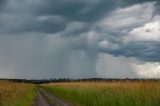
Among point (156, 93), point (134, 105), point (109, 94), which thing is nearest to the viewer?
point (156, 93)

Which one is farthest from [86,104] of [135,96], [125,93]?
[135,96]

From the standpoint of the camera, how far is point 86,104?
105 feet

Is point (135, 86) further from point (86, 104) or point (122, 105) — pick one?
point (86, 104)

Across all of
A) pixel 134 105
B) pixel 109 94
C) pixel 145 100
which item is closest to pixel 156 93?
pixel 145 100

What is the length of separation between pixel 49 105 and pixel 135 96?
42.8 ft

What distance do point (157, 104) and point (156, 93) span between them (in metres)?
1.37

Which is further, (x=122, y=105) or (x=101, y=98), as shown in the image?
(x=101, y=98)

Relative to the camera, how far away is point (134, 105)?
20.0 metres

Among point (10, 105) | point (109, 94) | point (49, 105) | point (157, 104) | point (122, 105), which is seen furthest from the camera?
point (49, 105)

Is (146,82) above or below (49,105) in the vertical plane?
above

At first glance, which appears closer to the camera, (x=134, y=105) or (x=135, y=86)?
(x=134, y=105)

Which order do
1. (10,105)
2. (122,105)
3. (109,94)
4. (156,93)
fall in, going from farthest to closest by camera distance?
(109,94) < (10,105) < (122,105) < (156,93)

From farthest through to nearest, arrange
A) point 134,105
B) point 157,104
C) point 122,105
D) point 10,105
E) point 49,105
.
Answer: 1. point 49,105
2. point 10,105
3. point 122,105
4. point 134,105
5. point 157,104

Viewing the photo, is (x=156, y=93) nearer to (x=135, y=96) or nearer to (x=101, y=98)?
(x=135, y=96)
